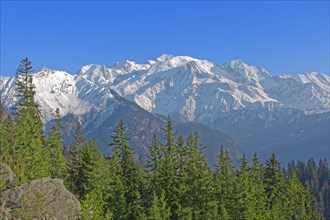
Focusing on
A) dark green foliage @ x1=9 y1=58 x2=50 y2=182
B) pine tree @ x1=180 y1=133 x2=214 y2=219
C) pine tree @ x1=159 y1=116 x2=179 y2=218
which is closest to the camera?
dark green foliage @ x1=9 y1=58 x2=50 y2=182

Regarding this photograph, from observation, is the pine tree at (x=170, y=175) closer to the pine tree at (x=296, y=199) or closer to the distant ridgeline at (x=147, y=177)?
the distant ridgeline at (x=147, y=177)

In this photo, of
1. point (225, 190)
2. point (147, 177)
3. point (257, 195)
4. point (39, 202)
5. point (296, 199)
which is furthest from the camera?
point (296, 199)

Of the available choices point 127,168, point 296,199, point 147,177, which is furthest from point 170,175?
point 296,199

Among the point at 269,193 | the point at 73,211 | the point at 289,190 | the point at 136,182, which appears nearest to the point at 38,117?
the point at 136,182

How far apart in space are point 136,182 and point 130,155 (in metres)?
3.82

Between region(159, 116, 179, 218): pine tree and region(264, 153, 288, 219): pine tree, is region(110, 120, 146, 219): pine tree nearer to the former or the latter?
region(159, 116, 179, 218): pine tree

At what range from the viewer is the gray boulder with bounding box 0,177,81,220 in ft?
115

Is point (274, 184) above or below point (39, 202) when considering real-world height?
above

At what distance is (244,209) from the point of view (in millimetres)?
60438

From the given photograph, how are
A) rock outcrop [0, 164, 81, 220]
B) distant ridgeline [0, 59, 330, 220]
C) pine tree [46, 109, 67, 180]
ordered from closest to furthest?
rock outcrop [0, 164, 81, 220] → distant ridgeline [0, 59, 330, 220] → pine tree [46, 109, 67, 180]

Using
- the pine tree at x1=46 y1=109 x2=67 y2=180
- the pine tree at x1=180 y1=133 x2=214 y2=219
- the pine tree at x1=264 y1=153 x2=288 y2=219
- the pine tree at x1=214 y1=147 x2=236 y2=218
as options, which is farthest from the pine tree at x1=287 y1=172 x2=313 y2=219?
the pine tree at x1=46 y1=109 x2=67 y2=180

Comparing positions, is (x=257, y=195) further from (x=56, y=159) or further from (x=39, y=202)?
(x=39, y=202)

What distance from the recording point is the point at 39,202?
125 ft

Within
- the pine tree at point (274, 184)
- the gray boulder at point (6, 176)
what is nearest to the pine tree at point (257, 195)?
the pine tree at point (274, 184)
